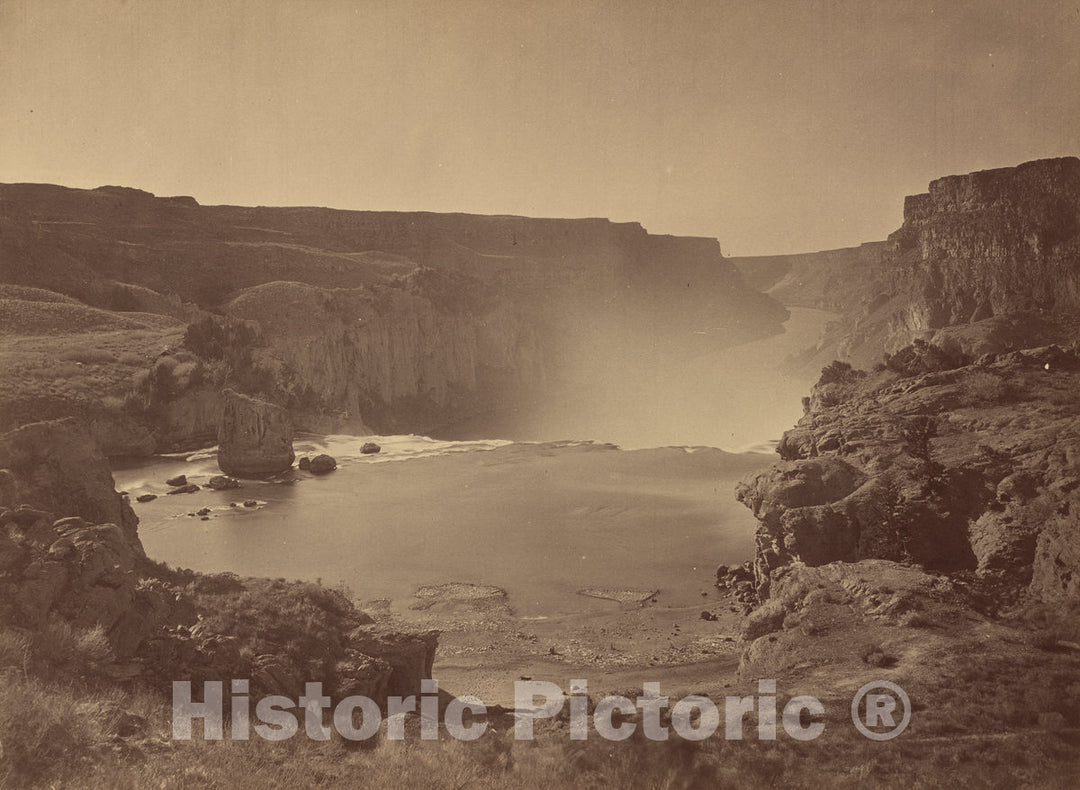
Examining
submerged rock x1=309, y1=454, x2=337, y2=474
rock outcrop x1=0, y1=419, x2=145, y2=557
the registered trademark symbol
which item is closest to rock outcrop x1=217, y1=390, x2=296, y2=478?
submerged rock x1=309, y1=454, x2=337, y2=474

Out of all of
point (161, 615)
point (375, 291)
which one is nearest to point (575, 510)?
point (161, 615)

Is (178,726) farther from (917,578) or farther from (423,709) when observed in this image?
(917,578)

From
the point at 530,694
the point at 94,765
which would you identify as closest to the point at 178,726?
the point at 94,765

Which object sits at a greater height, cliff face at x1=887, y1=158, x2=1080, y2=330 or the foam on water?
cliff face at x1=887, y1=158, x2=1080, y2=330

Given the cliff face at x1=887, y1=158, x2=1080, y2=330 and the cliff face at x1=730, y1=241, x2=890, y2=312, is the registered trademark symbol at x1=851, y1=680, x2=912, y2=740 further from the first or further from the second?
the cliff face at x1=730, y1=241, x2=890, y2=312

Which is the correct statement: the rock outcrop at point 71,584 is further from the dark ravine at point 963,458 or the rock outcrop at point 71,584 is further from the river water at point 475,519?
the dark ravine at point 963,458
